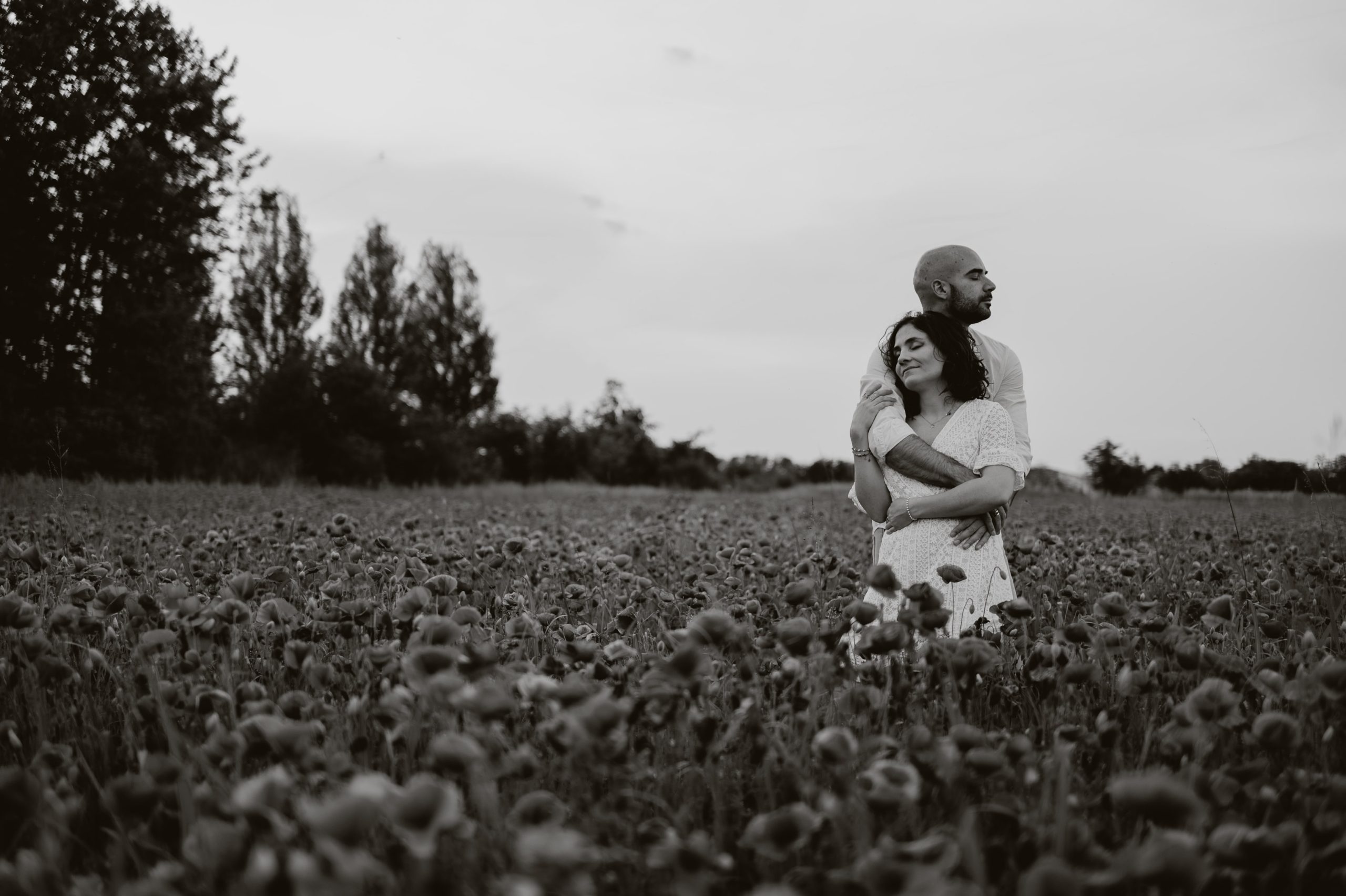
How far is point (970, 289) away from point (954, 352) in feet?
3.57

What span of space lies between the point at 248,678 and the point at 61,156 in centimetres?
1921

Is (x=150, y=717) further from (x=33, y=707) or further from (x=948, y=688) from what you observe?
(x=948, y=688)

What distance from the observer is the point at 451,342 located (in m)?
42.3

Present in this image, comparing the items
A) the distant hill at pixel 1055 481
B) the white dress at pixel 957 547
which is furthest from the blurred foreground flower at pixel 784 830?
the distant hill at pixel 1055 481

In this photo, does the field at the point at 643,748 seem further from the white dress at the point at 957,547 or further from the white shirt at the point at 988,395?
the white shirt at the point at 988,395

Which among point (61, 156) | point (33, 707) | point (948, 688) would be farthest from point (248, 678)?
point (61, 156)

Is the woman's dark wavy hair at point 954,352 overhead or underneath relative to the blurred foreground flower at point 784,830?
overhead

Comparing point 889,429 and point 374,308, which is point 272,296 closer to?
Result: point 374,308

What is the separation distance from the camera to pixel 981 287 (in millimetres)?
4473

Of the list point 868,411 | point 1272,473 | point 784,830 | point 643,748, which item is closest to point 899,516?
point 868,411

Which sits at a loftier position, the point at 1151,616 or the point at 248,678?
the point at 1151,616

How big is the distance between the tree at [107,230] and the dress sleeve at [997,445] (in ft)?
53.8

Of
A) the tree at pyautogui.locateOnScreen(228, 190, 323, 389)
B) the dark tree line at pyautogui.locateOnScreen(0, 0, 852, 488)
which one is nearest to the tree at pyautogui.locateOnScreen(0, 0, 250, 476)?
the dark tree line at pyautogui.locateOnScreen(0, 0, 852, 488)

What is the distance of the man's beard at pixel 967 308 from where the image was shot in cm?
446
